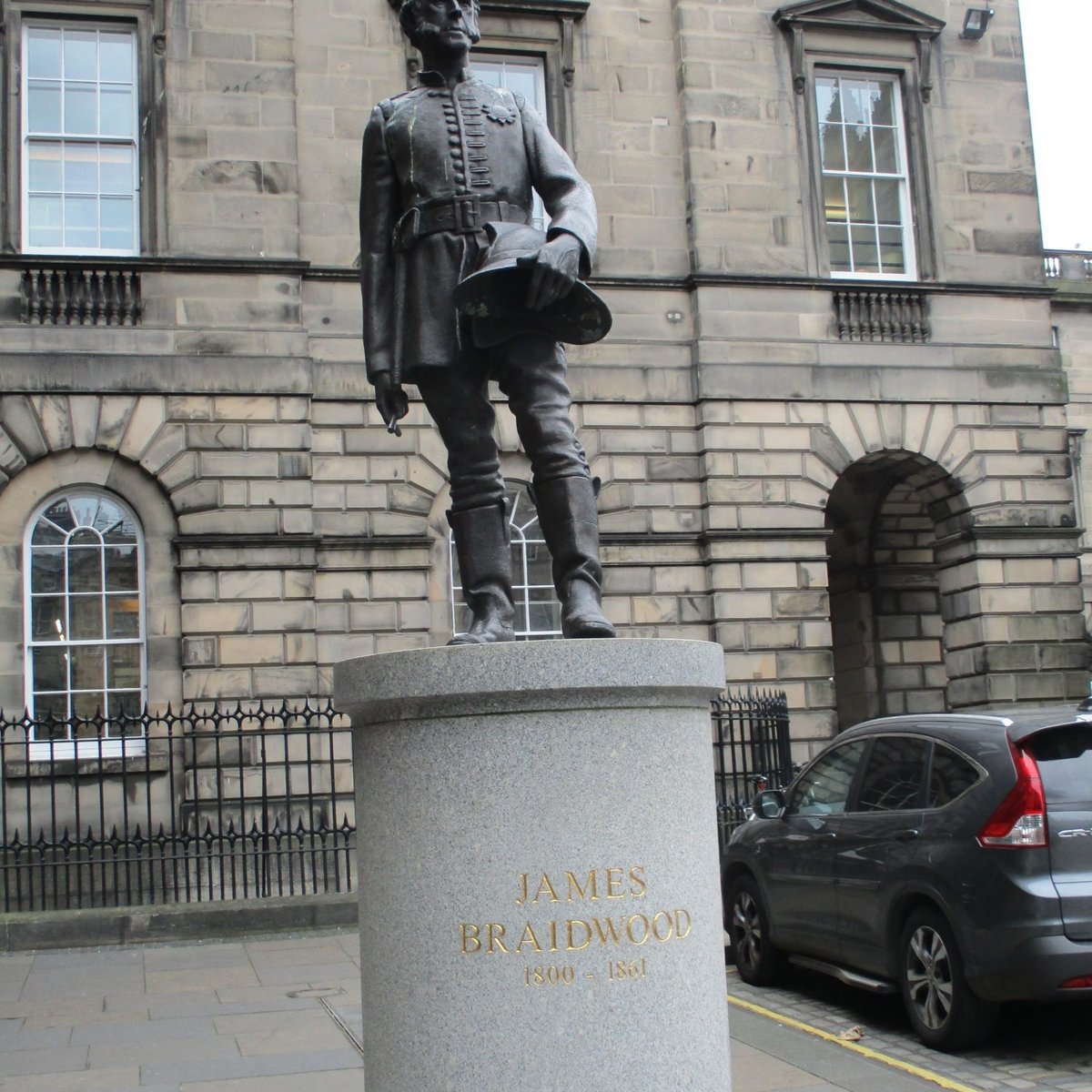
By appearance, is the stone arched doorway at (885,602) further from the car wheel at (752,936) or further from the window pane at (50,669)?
the car wheel at (752,936)

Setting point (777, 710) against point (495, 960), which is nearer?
point (495, 960)

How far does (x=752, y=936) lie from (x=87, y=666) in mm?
8672

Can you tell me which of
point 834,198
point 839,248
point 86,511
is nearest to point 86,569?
point 86,511

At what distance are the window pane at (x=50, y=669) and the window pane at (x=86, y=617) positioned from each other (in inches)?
9.8

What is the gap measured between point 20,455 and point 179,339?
2.12 m

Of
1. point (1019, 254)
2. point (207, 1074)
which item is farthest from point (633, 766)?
point (1019, 254)

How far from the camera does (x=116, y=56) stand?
648 inches

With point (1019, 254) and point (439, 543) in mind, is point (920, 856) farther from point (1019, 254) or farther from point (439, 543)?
point (1019, 254)

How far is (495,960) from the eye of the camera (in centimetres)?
432

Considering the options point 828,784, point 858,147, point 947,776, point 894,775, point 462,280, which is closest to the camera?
point 462,280

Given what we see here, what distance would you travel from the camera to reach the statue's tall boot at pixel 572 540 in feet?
17.1

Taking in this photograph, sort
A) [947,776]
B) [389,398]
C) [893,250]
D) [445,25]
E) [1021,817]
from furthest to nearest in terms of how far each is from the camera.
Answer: [893,250], [947,776], [1021,817], [389,398], [445,25]

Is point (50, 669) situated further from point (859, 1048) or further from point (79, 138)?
point (859, 1048)

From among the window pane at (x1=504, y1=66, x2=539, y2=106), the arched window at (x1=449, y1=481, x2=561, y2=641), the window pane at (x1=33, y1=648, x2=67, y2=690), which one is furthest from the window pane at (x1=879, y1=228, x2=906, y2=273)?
the window pane at (x1=33, y1=648, x2=67, y2=690)
